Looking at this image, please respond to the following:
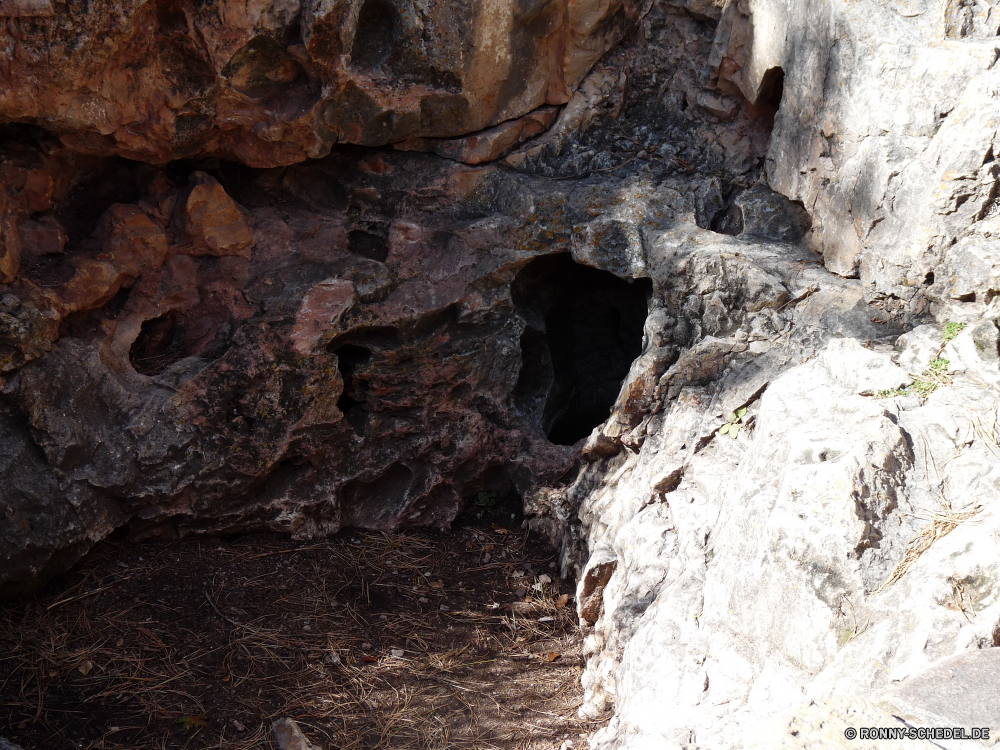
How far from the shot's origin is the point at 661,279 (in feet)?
11.7

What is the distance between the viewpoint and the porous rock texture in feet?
7.27

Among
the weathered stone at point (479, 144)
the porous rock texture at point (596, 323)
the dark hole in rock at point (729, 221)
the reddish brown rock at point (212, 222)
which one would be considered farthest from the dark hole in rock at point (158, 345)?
the dark hole in rock at point (729, 221)

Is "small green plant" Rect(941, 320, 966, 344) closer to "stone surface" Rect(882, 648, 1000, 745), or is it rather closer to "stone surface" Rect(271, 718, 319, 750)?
"stone surface" Rect(882, 648, 1000, 745)

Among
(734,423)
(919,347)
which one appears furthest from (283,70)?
(919,347)

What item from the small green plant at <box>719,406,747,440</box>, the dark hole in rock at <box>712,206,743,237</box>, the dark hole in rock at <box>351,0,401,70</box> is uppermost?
the dark hole in rock at <box>351,0,401,70</box>

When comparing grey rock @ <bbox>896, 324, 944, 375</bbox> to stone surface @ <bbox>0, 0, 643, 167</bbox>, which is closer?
grey rock @ <bbox>896, 324, 944, 375</bbox>

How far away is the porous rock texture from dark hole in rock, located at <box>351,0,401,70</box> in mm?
13

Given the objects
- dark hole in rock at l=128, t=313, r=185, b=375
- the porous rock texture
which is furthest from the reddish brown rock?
dark hole in rock at l=128, t=313, r=185, b=375

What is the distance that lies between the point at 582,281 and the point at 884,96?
1824mm

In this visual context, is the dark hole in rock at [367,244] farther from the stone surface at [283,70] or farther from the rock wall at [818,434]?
the rock wall at [818,434]

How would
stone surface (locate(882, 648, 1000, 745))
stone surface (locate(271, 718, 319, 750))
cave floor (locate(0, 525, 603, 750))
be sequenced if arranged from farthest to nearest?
cave floor (locate(0, 525, 603, 750)) → stone surface (locate(271, 718, 319, 750)) → stone surface (locate(882, 648, 1000, 745))

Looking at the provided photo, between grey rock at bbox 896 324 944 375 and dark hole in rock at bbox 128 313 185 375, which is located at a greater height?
grey rock at bbox 896 324 944 375

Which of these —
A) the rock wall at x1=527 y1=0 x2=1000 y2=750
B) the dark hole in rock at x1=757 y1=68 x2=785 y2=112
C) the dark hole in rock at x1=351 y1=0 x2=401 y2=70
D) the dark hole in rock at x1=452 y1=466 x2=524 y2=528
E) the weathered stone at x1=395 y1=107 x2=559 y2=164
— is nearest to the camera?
the rock wall at x1=527 y1=0 x2=1000 y2=750

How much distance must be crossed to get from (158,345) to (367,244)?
108 centimetres
